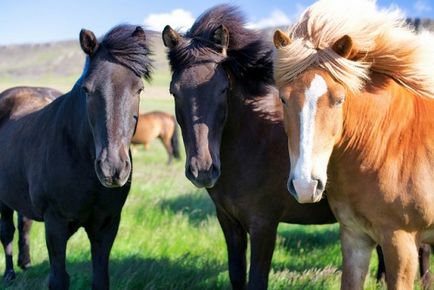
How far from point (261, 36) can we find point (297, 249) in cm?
312

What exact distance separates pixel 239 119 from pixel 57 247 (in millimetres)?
1668

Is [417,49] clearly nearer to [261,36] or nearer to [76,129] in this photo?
[261,36]

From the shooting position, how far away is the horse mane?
361 cm

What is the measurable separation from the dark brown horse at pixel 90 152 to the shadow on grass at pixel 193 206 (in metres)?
2.96

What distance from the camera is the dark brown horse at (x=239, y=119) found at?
132 inches

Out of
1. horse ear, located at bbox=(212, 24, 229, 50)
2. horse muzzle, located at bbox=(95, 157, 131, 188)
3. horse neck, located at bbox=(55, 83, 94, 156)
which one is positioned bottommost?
horse muzzle, located at bbox=(95, 157, 131, 188)

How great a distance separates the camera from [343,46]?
288 cm

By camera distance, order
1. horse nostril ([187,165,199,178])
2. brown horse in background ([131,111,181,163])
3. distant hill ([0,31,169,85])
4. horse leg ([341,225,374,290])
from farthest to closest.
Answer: distant hill ([0,31,169,85]) < brown horse in background ([131,111,181,163]) < horse leg ([341,225,374,290]) < horse nostril ([187,165,199,178])

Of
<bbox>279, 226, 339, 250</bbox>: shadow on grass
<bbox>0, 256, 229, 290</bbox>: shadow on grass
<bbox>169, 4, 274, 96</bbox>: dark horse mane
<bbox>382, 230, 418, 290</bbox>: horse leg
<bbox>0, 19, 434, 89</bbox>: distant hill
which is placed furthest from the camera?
→ <bbox>0, 19, 434, 89</bbox>: distant hill

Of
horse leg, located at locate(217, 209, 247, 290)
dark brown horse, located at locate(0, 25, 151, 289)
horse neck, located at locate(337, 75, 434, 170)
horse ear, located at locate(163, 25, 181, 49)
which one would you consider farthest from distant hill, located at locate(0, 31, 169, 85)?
horse neck, located at locate(337, 75, 434, 170)

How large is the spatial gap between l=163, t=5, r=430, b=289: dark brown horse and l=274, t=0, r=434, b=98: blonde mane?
1.85ft

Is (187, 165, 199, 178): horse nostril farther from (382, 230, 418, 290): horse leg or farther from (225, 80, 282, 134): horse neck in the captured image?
(382, 230, 418, 290): horse leg

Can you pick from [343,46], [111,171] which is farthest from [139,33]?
[343,46]

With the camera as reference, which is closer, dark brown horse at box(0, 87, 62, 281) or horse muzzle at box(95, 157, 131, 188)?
horse muzzle at box(95, 157, 131, 188)
